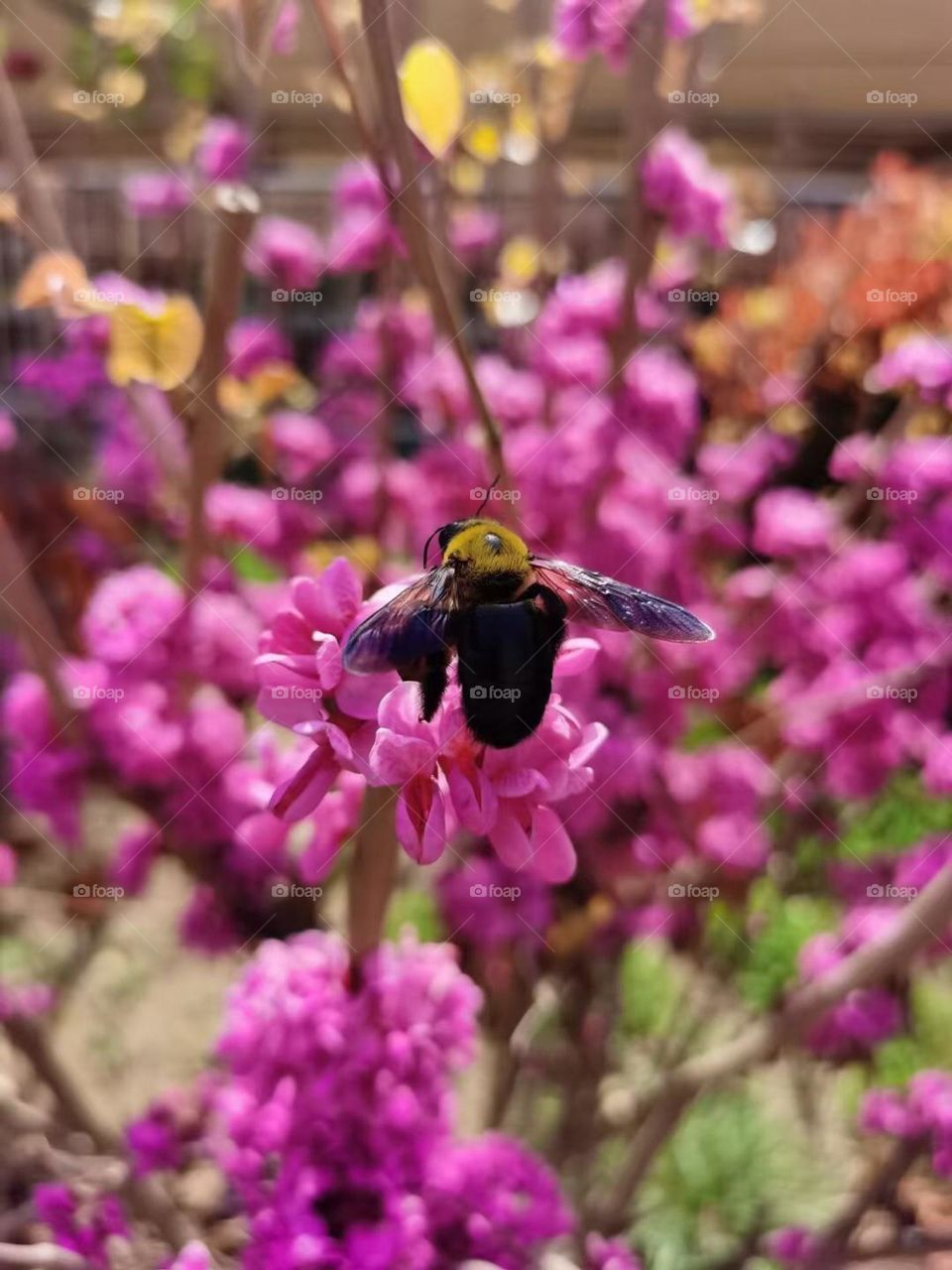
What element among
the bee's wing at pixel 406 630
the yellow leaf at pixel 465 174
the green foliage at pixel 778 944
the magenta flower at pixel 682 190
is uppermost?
the yellow leaf at pixel 465 174

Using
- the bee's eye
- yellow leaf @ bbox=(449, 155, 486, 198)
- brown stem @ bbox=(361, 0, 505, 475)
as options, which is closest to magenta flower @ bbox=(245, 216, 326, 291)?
yellow leaf @ bbox=(449, 155, 486, 198)

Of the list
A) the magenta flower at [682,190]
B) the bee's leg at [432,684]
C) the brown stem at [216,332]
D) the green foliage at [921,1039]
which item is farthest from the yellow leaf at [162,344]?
the green foliage at [921,1039]

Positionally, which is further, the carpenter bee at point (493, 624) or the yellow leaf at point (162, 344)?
the yellow leaf at point (162, 344)

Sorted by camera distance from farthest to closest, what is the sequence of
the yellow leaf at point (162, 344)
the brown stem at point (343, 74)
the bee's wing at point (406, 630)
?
1. the yellow leaf at point (162, 344)
2. the brown stem at point (343, 74)
3. the bee's wing at point (406, 630)

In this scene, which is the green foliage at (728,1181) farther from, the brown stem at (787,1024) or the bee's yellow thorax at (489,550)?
the bee's yellow thorax at (489,550)

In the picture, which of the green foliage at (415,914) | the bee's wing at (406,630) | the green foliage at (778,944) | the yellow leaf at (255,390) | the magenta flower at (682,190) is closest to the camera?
the bee's wing at (406,630)

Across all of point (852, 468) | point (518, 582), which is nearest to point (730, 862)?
point (852, 468)

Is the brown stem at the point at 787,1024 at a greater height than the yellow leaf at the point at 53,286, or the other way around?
the yellow leaf at the point at 53,286

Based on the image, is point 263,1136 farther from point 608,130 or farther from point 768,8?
point 608,130
